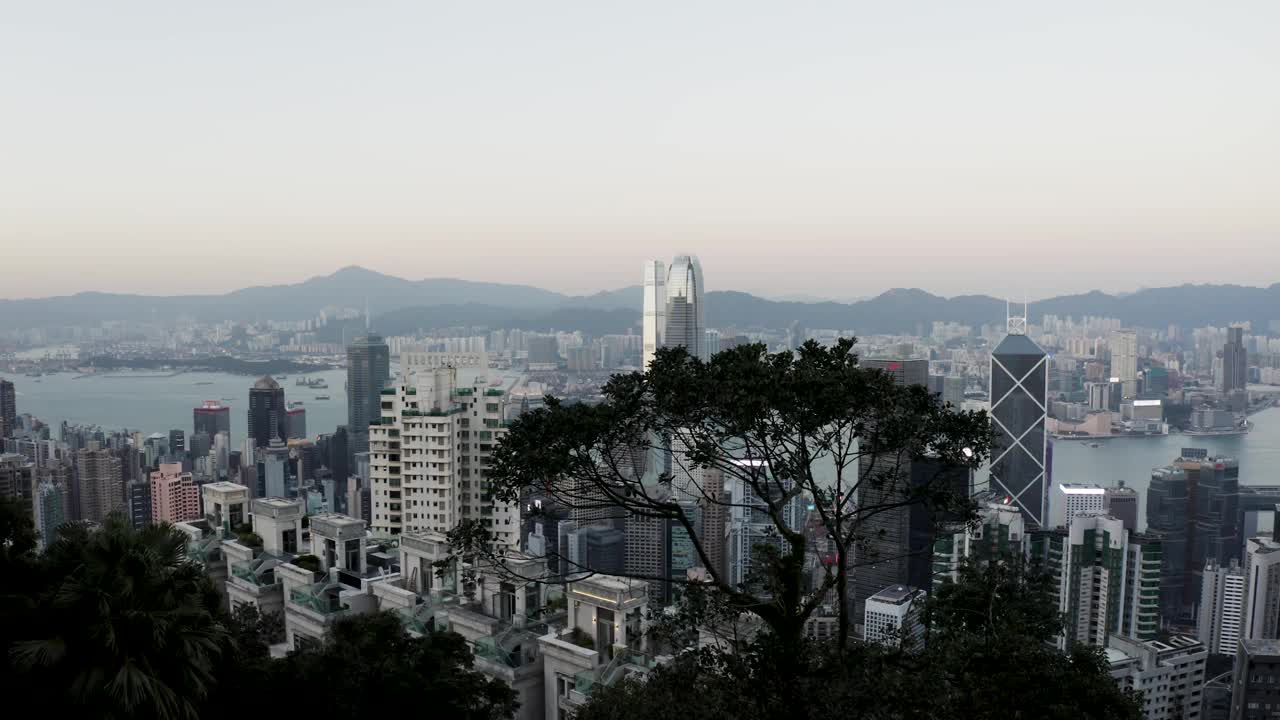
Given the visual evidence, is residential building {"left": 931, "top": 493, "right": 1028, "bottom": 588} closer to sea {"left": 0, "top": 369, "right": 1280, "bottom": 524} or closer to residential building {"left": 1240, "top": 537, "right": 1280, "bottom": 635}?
residential building {"left": 1240, "top": 537, "right": 1280, "bottom": 635}

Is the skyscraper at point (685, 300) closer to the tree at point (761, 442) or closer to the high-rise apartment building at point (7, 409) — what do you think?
the high-rise apartment building at point (7, 409)

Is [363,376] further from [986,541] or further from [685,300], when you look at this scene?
[986,541]

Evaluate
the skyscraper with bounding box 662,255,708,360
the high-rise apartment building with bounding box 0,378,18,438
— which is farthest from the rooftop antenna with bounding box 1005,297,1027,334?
the high-rise apartment building with bounding box 0,378,18,438

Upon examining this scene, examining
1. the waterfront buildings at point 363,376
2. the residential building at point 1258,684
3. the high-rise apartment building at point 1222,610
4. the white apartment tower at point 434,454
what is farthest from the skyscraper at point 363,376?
the residential building at point 1258,684

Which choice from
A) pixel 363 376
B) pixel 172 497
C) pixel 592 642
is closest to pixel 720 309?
pixel 363 376

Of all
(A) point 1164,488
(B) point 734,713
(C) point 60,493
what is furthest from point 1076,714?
(A) point 1164,488

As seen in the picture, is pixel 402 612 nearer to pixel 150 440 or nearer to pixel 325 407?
pixel 150 440
